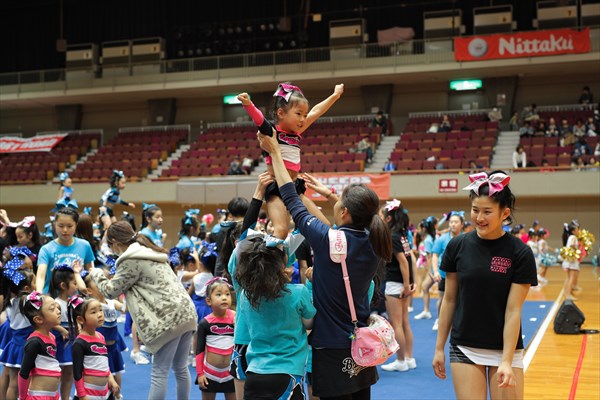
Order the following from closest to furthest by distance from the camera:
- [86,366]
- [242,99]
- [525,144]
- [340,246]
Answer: [340,246] < [242,99] < [86,366] < [525,144]

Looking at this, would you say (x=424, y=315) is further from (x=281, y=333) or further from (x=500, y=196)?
(x=281, y=333)

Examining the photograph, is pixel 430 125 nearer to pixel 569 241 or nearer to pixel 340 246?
pixel 569 241

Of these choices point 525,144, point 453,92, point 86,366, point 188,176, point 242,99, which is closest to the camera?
point 242,99

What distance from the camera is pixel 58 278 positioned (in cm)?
516

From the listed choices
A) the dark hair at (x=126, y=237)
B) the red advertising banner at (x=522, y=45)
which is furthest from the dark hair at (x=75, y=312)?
the red advertising banner at (x=522, y=45)

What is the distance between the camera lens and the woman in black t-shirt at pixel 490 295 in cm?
333

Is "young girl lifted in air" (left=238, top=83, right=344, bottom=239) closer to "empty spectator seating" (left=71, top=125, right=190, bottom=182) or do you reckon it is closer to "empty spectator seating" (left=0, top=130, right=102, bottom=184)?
"empty spectator seating" (left=71, top=125, right=190, bottom=182)

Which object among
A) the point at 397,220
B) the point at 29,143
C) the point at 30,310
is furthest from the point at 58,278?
the point at 29,143

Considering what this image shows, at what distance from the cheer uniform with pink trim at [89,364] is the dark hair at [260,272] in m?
1.95

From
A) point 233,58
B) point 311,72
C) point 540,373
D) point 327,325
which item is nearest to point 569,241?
point 540,373

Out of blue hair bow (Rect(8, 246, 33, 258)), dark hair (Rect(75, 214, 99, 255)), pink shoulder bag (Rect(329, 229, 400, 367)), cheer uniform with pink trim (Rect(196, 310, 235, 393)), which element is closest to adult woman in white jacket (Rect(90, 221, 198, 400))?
cheer uniform with pink trim (Rect(196, 310, 235, 393))

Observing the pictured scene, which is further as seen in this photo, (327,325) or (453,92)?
(453,92)

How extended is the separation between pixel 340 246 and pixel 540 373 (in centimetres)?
485

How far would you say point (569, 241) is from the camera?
1277cm
